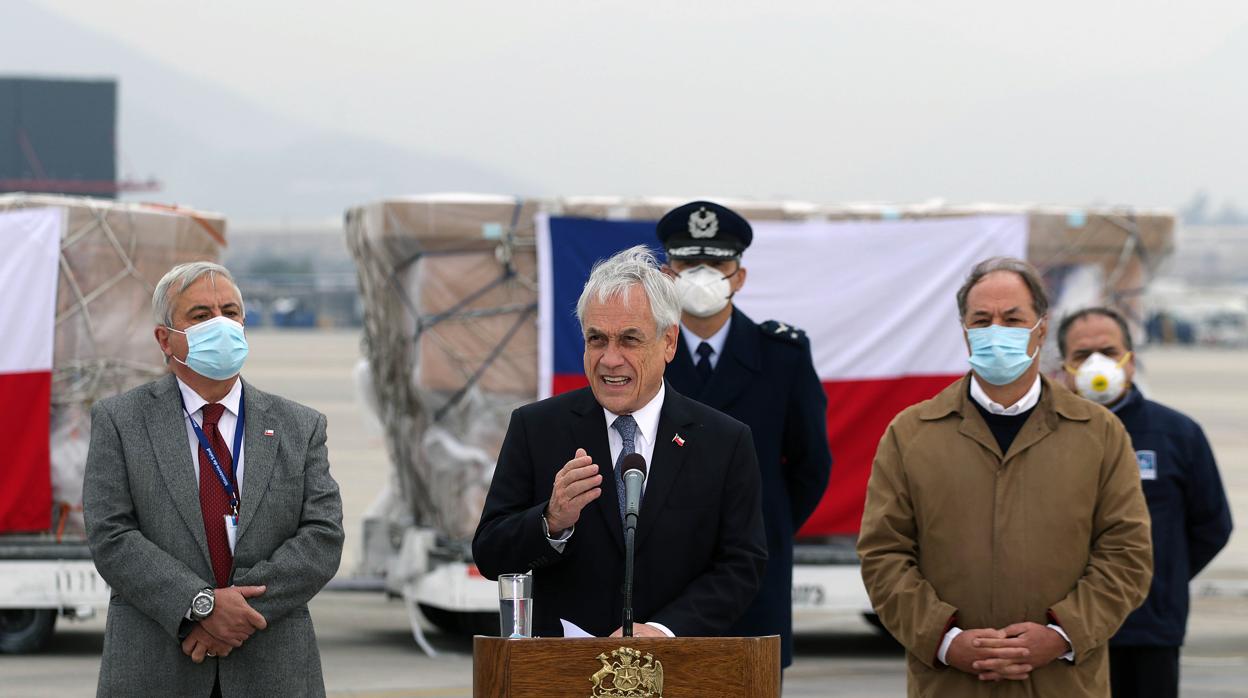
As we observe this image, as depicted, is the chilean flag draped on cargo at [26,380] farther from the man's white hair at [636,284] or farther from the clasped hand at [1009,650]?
the clasped hand at [1009,650]

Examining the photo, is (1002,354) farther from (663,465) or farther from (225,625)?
(225,625)

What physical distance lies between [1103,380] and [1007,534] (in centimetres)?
175

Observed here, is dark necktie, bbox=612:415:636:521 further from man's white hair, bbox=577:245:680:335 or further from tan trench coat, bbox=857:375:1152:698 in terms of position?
tan trench coat, bbox=857:375:1152:698

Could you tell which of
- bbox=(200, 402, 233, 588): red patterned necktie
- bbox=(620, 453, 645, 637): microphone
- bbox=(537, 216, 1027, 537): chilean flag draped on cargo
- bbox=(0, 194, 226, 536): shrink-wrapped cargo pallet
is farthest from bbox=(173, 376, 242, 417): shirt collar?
bbox=(537, 216, 1027, 537): chilean flag draped on cargo

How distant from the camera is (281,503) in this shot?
15.0 ft

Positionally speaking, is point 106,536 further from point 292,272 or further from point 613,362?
point 292,272

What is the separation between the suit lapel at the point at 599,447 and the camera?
389cm

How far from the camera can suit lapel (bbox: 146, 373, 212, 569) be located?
446 cm

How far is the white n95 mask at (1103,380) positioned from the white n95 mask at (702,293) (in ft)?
4.51

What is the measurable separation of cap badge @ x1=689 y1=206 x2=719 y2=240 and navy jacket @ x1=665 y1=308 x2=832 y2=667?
31cm

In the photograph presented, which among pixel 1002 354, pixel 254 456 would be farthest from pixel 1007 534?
pixel 254 456

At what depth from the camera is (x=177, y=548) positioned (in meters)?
4.46

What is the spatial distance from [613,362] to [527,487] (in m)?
0.39

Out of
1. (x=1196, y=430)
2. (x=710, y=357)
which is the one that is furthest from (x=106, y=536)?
(x=1196, y=430)
